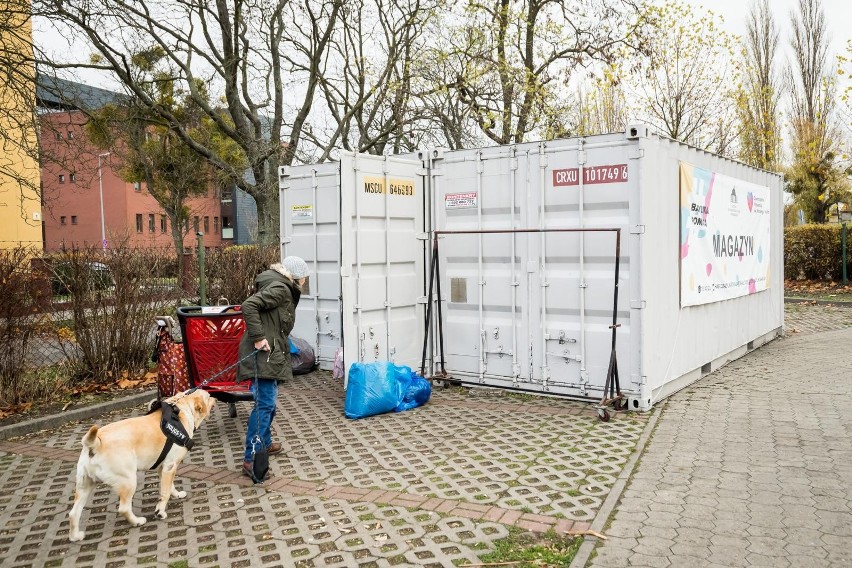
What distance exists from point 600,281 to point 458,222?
2.09 meters

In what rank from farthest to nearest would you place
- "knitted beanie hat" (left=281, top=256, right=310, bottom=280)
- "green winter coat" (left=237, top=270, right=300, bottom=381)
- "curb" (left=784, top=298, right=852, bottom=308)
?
1. "curb" (left=784, top=298, right=852, bottom=308)
2. "knitted beanie hat" (left=281, top=256, right=310, bottom=280)
3. "green winter coat" (left=237, top=270, right=300, bottom=381)

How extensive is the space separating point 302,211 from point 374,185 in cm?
212

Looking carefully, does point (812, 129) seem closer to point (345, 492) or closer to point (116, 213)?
point (345, 492)

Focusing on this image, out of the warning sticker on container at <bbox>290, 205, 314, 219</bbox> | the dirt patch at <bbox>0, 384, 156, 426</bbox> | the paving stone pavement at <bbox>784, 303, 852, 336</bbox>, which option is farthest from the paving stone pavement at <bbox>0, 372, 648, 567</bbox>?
the paving stone pavement at <bbox>784, 303, 852, 336</bbox>

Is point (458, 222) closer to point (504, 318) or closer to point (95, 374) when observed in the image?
point (504, 318)

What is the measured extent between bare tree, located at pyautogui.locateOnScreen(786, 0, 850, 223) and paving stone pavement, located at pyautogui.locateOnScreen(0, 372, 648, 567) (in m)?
25.8

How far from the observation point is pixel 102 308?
898 centimetres

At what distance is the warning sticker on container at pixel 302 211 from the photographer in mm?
10461

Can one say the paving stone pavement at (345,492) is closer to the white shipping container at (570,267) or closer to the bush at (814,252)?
the white shipping container at (570,267)

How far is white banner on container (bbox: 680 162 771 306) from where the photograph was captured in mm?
8586

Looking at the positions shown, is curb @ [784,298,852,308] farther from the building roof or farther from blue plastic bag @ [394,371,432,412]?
the building roof

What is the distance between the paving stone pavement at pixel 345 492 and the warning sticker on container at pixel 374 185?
110 inches

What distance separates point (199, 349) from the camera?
7.44 metres

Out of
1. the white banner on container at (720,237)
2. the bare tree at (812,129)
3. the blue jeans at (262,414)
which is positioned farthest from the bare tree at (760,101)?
the blue jeans at (262,414)
